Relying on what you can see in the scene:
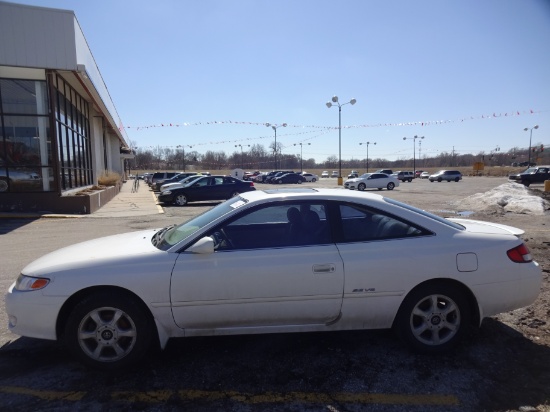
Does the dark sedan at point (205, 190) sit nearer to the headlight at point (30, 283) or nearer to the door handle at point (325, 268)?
the headlight at point (30, 283)

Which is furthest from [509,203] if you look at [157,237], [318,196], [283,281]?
[157,237]

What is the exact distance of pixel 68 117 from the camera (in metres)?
16.5

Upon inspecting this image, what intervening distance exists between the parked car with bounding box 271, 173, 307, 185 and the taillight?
43350mm

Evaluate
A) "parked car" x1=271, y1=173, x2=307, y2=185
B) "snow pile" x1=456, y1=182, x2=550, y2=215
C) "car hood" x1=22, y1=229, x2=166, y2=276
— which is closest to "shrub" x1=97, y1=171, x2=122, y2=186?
"snow pile" x1=456, y1=182, x2=550, y2=215

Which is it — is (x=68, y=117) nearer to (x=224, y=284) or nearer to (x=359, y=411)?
(x=224, y=284)

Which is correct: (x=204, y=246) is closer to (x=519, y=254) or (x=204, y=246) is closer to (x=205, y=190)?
(x=519, y=254)

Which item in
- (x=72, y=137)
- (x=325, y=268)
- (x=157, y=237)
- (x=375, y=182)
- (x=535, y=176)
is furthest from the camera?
(x=375, y=182)

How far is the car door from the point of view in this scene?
120 inches

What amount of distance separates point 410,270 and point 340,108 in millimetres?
36154

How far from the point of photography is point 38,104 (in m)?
Answer: 13.7

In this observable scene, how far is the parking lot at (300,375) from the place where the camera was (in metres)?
2.65

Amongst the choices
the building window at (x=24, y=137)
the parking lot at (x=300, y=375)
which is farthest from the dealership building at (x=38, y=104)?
the parking lot at (x=300, y=375)

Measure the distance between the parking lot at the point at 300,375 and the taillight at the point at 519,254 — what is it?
2.59 feet

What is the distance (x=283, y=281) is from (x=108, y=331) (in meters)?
1.46
